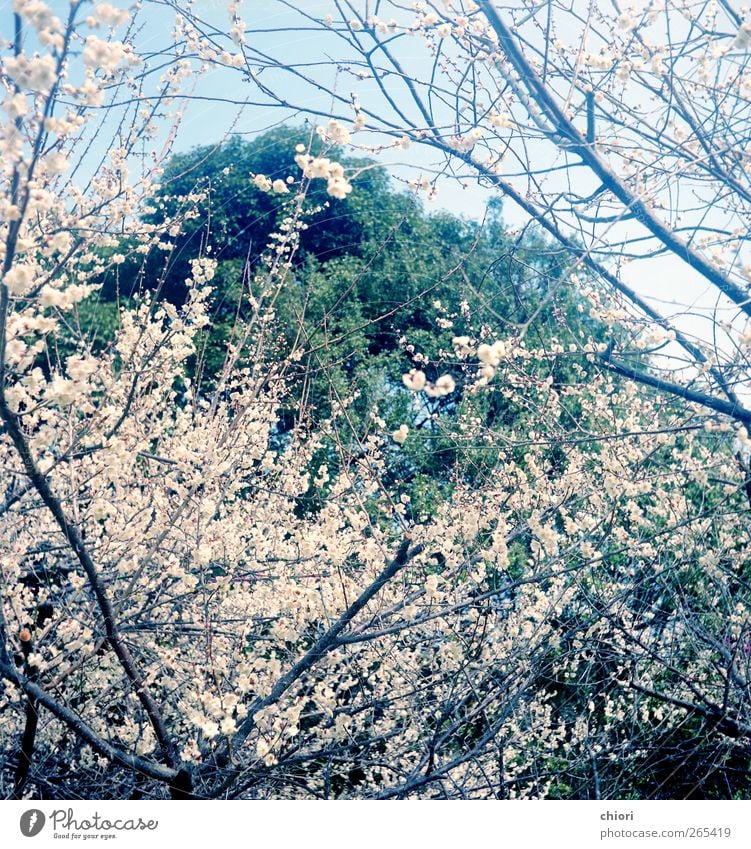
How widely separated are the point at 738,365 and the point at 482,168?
2.73ft

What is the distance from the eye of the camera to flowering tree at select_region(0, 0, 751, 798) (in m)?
1.38

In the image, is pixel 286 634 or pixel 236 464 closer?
pixel 286 634

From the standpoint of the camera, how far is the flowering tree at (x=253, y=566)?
1.38m

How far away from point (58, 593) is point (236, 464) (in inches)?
34.3

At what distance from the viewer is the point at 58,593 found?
237 cm

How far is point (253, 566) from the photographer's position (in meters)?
2.25

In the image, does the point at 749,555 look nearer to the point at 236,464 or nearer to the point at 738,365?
the point at 738,365
